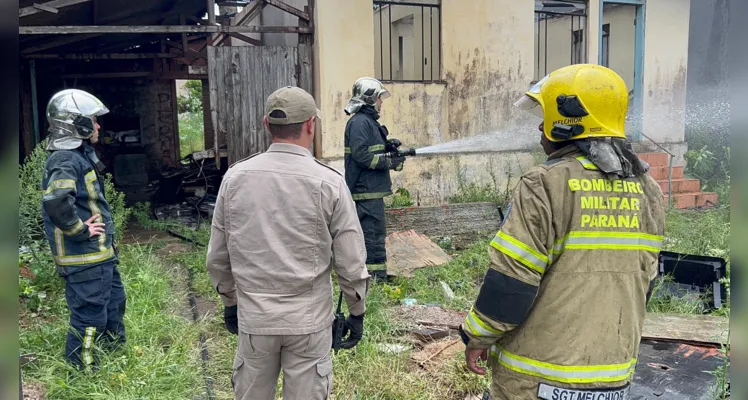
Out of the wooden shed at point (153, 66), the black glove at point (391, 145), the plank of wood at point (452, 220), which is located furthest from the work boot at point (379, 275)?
the wooden shed at point (153, 66)

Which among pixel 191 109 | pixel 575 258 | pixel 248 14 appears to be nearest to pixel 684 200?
pixel 248 14

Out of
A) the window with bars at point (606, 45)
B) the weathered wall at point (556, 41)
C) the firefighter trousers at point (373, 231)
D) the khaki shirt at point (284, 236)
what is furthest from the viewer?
the weathered wall at point (556, 41)

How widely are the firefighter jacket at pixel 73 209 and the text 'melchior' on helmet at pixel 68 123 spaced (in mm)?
66

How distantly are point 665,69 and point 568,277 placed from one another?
10202 millimetres

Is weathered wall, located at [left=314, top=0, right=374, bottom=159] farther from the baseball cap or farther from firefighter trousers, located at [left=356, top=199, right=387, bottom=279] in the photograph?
the baseball cap

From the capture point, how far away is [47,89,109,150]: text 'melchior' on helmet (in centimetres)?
365

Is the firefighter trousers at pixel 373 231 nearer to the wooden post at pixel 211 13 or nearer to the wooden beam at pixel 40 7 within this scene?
the wooden post at pixel 211 13

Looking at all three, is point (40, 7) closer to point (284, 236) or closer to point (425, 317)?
point (425, 317)

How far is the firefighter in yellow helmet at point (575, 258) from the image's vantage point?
1920 millimetres

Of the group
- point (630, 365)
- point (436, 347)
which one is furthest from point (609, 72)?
point (436, 347)

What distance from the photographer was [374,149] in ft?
18.5

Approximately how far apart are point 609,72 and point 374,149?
373cm

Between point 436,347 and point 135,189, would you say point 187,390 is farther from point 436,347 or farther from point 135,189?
point 135,189

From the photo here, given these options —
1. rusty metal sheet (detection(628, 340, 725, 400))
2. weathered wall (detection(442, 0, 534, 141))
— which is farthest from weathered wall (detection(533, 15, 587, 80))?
rusty metal sheet (detection(628, 340, 725, 400))
